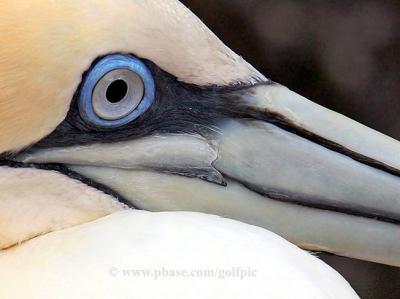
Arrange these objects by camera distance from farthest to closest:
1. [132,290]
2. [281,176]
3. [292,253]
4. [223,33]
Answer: [223,33], [281,176], [292,253], [132,290]

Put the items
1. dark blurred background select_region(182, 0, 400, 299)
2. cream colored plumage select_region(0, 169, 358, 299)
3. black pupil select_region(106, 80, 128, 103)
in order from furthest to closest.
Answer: dark blurred background select_region(182, 0, 400, 299) → black pupil select_region(106, 80, 128, 103) → cream colored plumage select_region(0, 169, 358, 299)

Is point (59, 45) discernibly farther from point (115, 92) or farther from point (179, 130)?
point (179, 130)

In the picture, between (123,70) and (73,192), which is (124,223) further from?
(123,70)

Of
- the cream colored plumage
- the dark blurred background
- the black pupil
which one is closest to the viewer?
the cream colored plumage

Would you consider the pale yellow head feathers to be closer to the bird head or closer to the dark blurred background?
the bird head

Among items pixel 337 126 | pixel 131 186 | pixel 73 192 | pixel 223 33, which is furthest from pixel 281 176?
pixel 223 33

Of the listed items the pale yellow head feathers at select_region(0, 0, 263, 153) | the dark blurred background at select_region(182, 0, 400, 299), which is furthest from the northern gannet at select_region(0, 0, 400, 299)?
the dark blurred background at select_region(182, 0, 400, 299)
